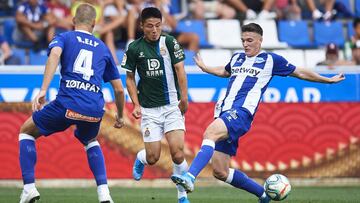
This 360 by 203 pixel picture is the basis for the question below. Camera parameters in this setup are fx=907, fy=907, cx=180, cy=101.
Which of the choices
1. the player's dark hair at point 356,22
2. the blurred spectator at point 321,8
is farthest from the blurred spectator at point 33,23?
the player's dark hair at point 356,22

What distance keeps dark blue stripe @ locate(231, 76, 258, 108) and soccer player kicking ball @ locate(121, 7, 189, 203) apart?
2.31 ft

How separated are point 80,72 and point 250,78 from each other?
6.89 feet

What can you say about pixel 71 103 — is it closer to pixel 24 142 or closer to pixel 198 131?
pixel 24 142

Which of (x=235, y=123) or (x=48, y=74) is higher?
(x=48, y=74)

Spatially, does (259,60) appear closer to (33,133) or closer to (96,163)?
(96,163)

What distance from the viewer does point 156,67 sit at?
11273 mm

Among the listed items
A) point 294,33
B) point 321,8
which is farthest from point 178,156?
point 321,8

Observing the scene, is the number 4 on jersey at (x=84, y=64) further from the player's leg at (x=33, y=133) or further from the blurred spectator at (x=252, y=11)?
the blurred spectator at (x=252, y=11)

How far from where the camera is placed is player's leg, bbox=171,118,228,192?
9617 millimetres

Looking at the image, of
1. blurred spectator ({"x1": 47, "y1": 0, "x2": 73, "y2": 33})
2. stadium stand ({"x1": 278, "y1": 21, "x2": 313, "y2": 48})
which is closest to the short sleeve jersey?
blurred spectator ({"x1": 47, "y1": 0, "x2": 73, "y2": 33})

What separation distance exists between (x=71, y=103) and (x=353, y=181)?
7520 mm

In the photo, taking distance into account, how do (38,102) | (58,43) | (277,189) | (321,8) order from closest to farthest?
(38,102), (58,43), (277,189), (321,8)

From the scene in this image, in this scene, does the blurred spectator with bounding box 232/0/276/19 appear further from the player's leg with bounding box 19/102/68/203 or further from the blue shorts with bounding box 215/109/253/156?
the player's leg with bounding box 19/102/68/203

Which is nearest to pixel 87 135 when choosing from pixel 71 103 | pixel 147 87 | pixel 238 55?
pixel 71 103
